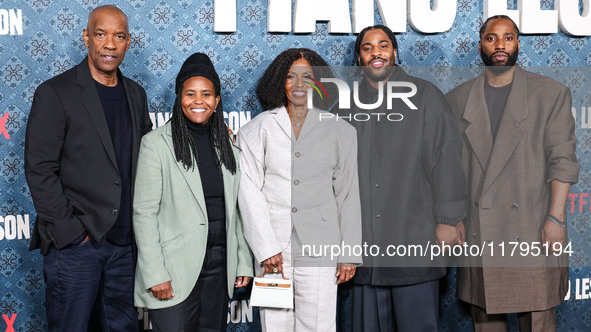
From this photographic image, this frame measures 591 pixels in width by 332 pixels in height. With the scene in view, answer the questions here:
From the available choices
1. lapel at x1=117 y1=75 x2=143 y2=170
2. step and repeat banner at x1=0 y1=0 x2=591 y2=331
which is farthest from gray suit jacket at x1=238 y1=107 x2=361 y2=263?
step and repeat banner at x1=0 y1=0 x2=591 y2=331

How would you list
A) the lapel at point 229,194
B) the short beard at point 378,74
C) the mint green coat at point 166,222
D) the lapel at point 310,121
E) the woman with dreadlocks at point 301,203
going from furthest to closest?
the short beard at point 378,74, the lapel at point 310,121, the woman with dreadlocks at point 301,203, the lapel at point 229,194, the mint green coat at point 166,222

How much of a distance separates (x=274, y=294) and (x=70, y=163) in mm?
1137

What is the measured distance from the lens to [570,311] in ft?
11.4

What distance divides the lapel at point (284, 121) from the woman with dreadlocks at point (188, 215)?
314 mm

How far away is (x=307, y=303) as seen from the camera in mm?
2523

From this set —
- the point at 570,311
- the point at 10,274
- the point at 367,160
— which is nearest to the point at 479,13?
the point at 367,160

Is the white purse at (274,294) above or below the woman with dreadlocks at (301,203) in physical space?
below

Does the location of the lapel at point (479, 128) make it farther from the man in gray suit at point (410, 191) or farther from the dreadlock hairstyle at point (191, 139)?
the dreadlock hairstyle at point (191, 139)

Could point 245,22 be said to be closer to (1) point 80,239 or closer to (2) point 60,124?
(2) point 60,124

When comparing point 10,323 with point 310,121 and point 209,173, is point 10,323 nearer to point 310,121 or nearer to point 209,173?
point 209,173

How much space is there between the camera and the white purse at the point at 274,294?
2.47 m

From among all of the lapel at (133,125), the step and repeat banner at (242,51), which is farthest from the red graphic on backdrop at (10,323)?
the lapel at (133,125)

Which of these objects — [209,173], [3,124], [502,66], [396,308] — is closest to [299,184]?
[209,173]

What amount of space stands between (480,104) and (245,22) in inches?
57.0
